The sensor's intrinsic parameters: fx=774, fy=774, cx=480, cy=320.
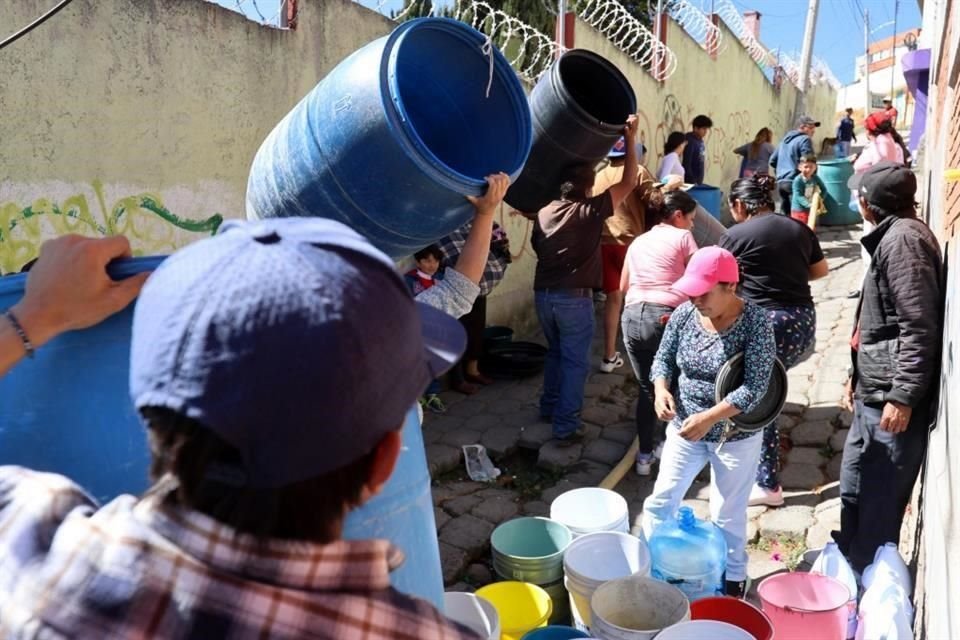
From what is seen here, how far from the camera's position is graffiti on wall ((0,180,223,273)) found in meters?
3.08

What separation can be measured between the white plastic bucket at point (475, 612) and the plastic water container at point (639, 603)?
1.15 feet

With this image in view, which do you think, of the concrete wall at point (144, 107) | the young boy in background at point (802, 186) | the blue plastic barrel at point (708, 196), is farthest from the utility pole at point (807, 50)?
the concrete wall at point (144, 107)

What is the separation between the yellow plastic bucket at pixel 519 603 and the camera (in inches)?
100

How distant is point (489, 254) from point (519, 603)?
3.06 meters

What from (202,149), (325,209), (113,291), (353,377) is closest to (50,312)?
(113,291)

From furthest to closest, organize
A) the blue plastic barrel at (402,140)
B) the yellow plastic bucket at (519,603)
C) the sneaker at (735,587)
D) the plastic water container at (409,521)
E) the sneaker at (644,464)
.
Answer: the sneaker at (644,464)
the sneaker at (735,587)
the yellow plastic bucket at (519,603)
the blue plastic barrel at (402,140)
the plastic water container at (409,521)

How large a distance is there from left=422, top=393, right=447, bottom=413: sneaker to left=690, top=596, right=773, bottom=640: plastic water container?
9.39ft

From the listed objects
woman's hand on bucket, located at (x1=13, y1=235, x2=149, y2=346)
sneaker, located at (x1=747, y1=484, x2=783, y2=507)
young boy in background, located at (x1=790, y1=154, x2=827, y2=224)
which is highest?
young boy in background, located at (x1=790, y1=154, x2=827, y2=224)

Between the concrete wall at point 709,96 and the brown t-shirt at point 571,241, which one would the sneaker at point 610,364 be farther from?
the concrete wall at point 709,96

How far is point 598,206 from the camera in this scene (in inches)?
A: 176

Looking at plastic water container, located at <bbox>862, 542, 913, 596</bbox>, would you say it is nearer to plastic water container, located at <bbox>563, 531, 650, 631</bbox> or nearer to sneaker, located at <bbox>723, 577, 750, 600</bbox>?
sneaker, located at <bbox>723, 577, 750, 600</bbox>

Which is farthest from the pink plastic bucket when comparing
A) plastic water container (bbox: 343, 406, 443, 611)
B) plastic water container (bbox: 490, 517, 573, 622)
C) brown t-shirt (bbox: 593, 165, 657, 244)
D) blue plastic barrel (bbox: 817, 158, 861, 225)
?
blue plastic barrel (bbox: 817, 158, 861, 225)

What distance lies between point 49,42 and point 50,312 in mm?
2500

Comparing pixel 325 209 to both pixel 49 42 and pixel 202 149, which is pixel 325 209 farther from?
pixel 202 149
